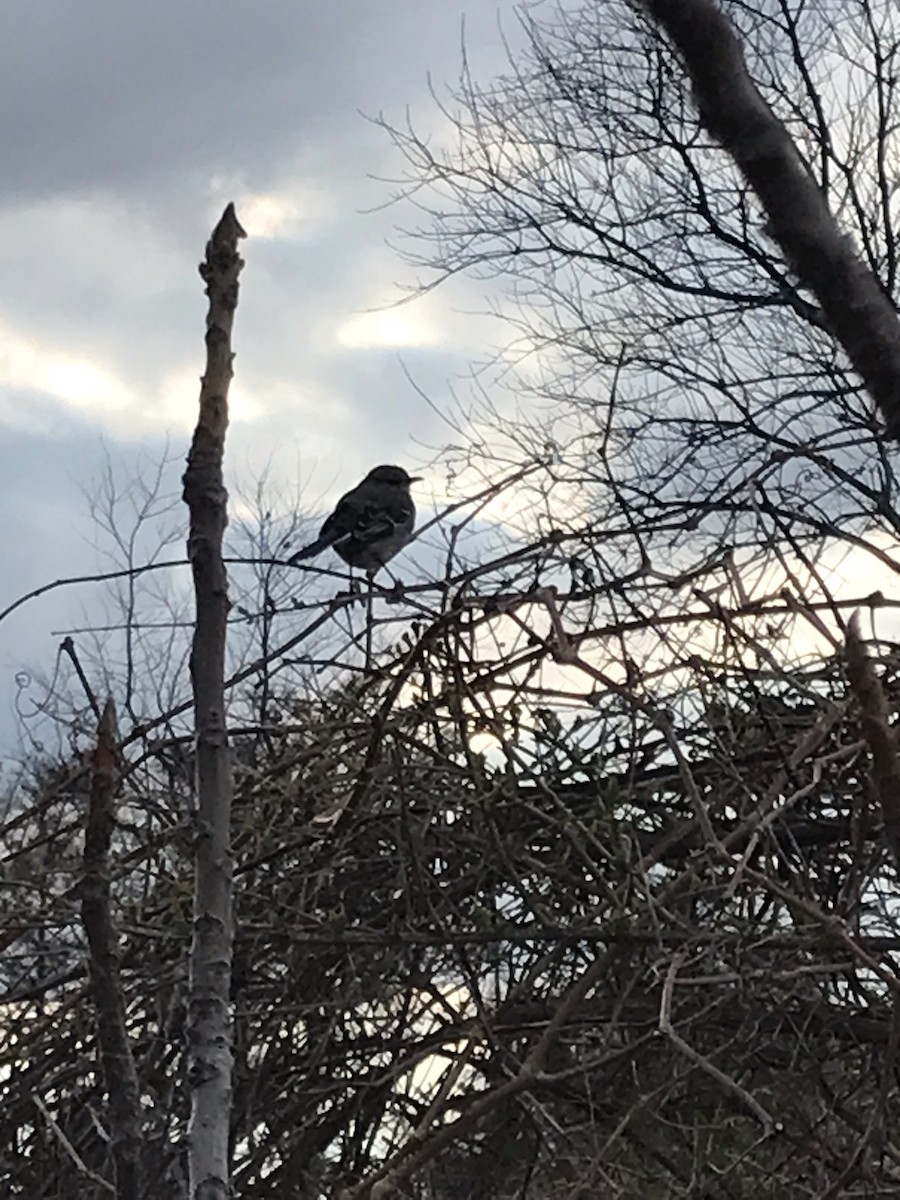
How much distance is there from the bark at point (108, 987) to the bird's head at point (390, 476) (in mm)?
4002

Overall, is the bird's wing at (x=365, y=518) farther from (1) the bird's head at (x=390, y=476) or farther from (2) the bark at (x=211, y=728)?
(2) the bark at (x=211, y=728)

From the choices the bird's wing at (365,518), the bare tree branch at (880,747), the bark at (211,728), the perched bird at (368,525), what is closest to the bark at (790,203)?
the bare tree branch at (880,747)

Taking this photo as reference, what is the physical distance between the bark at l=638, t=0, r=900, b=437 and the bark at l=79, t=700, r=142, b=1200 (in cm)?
37

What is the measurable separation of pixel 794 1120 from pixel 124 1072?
1.28 metres

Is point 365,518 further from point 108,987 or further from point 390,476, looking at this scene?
point 108,987

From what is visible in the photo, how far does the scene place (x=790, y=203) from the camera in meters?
0.45

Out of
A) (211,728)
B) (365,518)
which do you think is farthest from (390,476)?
(211,728)

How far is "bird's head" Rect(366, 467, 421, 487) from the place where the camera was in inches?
185

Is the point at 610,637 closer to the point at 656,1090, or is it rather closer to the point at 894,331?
the point at 656,1090

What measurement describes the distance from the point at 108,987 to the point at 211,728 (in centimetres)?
16

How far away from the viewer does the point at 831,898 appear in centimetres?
181

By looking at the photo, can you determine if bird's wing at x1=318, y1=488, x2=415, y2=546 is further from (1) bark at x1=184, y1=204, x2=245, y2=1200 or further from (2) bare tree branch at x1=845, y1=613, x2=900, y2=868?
(2) bare tree branch at x1=845, y1=613, x2=900, y2=868

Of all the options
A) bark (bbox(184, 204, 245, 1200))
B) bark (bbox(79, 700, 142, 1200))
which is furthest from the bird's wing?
bark (bbox(79, 700, 142, 1200))

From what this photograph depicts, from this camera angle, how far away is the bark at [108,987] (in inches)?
24.4
